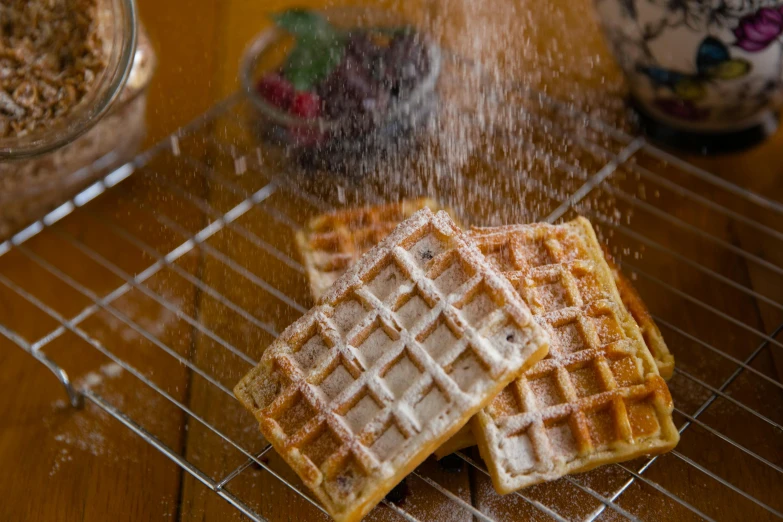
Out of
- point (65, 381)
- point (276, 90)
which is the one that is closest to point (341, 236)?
point (276, 90)

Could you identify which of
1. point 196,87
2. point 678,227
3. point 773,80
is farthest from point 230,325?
point 773,80

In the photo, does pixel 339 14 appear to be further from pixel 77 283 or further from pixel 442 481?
pixel 442 481

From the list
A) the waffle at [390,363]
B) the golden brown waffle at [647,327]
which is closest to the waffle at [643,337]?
the golden brown waffle at [647,327]

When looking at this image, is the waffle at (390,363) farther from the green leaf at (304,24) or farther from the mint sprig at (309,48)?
the green leaf at (304,24)

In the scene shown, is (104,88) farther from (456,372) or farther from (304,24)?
(456,372)

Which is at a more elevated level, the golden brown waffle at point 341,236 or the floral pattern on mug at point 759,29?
the floral pattern on mug at point 759,29

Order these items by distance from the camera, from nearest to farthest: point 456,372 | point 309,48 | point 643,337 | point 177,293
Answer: point 456,372
point 643,337
point 177,293
point 309,48
